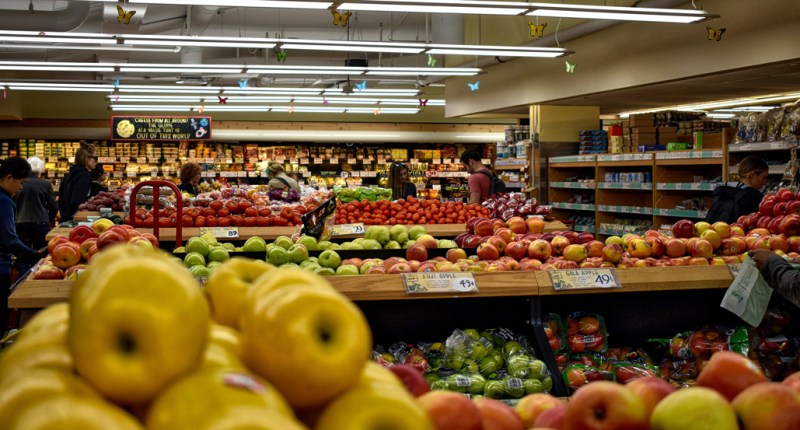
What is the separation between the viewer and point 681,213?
8883 mm

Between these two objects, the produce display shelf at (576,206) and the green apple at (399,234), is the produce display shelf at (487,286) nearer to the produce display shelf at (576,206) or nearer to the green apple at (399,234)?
the green apple at (399,234)

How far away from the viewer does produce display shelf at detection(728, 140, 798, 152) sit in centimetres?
700

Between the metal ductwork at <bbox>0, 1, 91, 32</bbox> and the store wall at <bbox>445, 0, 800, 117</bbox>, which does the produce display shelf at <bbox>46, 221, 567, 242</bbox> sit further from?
the metal ductwork at <bbox>0, 1, 91, 32</bbox>

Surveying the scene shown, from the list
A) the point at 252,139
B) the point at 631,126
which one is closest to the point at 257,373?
the point at 631,126

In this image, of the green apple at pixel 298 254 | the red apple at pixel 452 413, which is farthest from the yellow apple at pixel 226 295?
the green apple at pixel 298 254

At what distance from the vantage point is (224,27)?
49.8 feet

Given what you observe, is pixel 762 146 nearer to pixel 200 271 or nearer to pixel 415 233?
pixel 415 233

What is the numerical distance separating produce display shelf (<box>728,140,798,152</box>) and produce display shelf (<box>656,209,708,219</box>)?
85cm

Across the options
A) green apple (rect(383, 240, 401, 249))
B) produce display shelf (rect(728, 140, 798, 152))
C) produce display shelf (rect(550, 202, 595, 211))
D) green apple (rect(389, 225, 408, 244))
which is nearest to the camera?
green apple (rect(383, 240, 401, 249))

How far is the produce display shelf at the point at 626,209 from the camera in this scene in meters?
9.75

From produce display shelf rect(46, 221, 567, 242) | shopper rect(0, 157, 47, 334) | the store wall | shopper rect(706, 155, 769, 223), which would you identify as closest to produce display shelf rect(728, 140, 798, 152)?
the store wall

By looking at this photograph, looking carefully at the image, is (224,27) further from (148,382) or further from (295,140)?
(148,382)

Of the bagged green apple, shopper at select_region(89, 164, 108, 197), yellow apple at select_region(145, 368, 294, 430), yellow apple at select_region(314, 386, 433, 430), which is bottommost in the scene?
the bagged green apple

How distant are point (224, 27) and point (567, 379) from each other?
13380 mm
